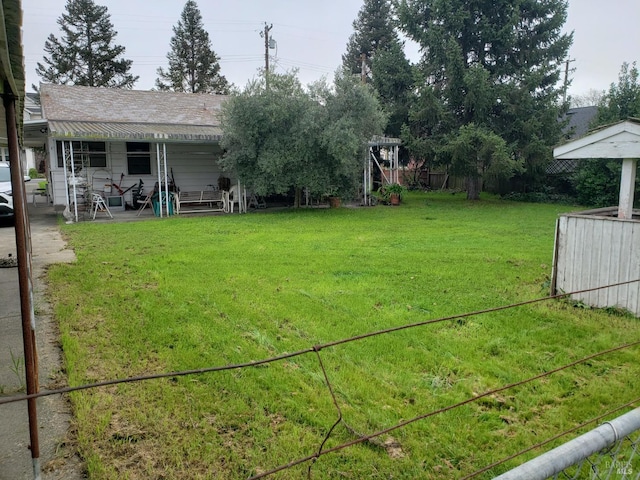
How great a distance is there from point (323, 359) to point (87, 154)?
1417 cm

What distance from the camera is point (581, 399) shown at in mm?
3385

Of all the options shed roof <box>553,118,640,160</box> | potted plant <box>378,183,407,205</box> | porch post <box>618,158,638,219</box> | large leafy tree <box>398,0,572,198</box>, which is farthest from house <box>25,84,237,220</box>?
porch post <box>618,158,638,219</box>

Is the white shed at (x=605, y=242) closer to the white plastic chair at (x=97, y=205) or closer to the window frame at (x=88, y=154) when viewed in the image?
the white plastic chair at (x=97, y=205)

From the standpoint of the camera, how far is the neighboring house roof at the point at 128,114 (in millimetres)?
13773

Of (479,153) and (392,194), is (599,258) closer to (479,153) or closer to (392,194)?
(392,194)

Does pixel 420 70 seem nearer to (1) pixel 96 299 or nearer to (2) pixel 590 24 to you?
(2) pixel 590 24

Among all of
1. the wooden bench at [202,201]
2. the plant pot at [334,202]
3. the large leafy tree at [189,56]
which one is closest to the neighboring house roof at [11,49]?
the wooden bench at [202,201]

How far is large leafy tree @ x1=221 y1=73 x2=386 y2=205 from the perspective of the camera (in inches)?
534

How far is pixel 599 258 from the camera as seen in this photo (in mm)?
5398

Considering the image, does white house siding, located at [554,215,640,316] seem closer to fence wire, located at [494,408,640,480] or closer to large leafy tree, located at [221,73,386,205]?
fence wire, located at [494,408,640,480]

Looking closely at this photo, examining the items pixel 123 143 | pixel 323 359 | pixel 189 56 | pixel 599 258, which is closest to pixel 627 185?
pixel 599 258

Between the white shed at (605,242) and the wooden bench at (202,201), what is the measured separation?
11.3 meters

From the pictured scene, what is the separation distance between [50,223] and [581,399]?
12973 millimetres

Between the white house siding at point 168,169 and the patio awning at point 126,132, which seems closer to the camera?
the patio awning at point 126,132
